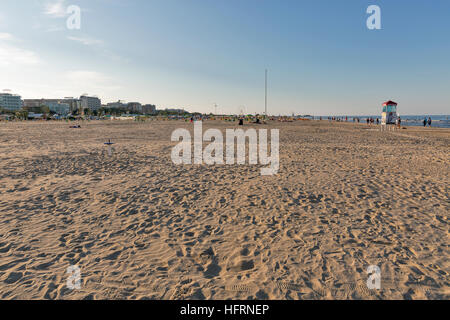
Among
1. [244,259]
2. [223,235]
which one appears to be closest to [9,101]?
[223,235]

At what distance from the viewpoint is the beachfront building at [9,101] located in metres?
140

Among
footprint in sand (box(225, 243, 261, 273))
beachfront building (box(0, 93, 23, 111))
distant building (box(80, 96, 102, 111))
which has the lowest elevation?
footprint in sand (box(225, 243, 261, 273))

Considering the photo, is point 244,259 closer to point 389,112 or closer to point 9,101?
point 389,112

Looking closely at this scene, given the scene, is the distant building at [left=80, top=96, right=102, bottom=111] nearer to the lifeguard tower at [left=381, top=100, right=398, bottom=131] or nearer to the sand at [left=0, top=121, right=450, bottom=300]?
the lifeguard tower at [left=381, top=100, right=398, bottom=131]

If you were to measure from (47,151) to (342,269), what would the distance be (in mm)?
15675

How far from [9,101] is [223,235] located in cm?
19934

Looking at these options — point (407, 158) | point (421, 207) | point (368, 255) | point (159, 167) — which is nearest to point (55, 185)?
point (159, 167)

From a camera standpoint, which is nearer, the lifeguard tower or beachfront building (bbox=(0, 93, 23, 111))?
the lifeguard tower

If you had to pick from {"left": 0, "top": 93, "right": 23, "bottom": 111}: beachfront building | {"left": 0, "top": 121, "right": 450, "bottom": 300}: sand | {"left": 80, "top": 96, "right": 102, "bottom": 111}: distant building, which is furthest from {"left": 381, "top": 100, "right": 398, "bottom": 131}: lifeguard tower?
{"left": 80, "top": 96, "right": 102, "bottom": 111}: distant building

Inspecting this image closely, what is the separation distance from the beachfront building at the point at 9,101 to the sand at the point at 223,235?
187570 millimetres

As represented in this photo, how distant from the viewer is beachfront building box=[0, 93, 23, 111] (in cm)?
14050

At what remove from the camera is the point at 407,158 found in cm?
1177

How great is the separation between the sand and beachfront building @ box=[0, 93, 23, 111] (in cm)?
18757

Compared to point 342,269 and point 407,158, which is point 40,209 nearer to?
point 342,269
